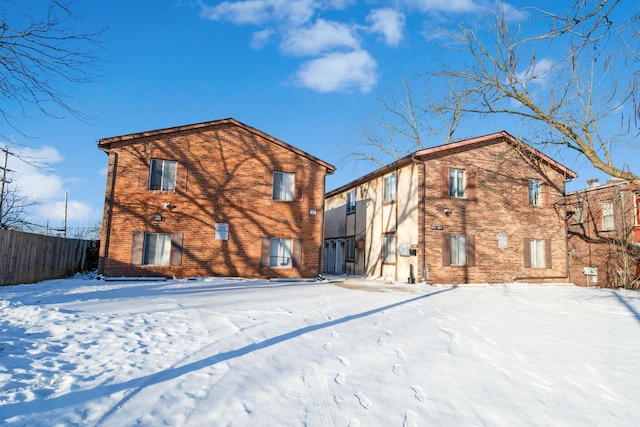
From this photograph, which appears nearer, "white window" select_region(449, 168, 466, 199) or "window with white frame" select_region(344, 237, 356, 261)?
"white window" select_region(449, 168, 466, 199)

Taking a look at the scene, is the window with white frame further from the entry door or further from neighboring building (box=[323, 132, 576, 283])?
neighboring building (box=[323, 132, 576, 283])

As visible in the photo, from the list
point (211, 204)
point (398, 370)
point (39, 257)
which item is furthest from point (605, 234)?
point (39, 257)

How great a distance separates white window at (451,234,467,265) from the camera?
54.0ft

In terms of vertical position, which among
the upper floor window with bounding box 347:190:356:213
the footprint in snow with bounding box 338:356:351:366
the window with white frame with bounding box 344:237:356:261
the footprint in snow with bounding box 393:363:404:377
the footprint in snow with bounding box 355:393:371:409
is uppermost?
the upper floor window with bounding box 347:190:356:213

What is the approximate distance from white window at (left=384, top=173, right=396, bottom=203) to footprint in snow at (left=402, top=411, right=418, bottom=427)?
15.4 m

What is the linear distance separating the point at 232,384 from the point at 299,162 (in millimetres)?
13566

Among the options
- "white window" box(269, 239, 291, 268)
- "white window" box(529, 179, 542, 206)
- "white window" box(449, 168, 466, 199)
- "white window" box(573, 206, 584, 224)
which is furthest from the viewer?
"white window" box(573, 206, 584, 224)

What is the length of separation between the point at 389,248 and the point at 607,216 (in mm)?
11748

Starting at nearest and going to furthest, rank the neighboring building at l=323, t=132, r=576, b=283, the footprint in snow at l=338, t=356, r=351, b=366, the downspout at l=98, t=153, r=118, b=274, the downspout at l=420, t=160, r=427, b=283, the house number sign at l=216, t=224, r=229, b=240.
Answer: the footprint in snow at l=338, t=356, r=351, b=366 < the downspout at l=98, t=153, r=118, b=274 < the house number sign at l=216, t=224, r=229, b=240 < the downspout at l=420, t=160, r=427, b=283 < the neighboring building at l=323, t=132, r=576, b=283

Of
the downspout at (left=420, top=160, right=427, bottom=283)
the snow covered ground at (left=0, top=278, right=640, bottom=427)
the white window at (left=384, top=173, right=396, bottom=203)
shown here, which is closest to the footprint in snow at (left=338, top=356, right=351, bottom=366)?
the snow covered ground at (left=0, top=278, right=640, bottom=427)

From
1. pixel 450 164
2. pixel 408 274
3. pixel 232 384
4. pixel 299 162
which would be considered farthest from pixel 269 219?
pixel 232 384

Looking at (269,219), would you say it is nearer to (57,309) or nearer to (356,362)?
(57,309)

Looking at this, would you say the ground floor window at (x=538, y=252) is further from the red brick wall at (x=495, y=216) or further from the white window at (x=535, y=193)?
the white window at (x=535, y=193)

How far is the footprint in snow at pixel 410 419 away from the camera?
3020 millimetres
